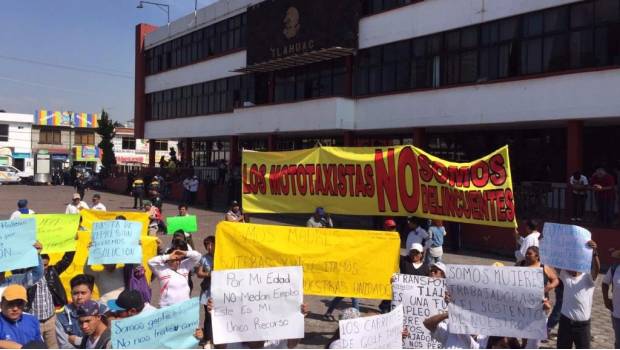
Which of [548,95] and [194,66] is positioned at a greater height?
[194,66]

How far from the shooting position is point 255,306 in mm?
5543

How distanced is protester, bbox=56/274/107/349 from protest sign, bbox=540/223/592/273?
5257 millimetres

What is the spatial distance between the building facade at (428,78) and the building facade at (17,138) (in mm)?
36970

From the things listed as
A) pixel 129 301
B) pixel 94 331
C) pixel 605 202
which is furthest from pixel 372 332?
pixel 605 202

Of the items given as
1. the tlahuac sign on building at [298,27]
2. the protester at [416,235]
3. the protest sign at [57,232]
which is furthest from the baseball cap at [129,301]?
the tlahuac sign on building at [298,27]

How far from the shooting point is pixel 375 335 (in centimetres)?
484

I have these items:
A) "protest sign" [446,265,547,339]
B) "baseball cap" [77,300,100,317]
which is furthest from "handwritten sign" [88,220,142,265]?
"protest sign" [446,265,547,339]

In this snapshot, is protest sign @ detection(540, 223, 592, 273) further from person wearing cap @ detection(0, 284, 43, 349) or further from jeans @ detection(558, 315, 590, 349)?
person wearing cap @ detection(0, 284, 43, 349)

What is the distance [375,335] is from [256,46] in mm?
26069

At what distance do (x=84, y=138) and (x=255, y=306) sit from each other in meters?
71.1

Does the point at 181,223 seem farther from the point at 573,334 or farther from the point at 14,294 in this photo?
the point at 573,334

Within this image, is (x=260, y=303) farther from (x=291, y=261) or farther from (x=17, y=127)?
(x=17, y=127)

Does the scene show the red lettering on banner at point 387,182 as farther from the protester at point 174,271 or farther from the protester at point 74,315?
the protester at point 74,315

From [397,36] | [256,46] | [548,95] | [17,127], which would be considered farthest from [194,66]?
[17,127]
